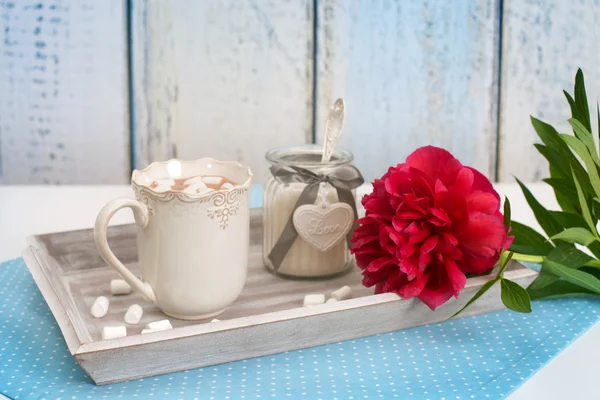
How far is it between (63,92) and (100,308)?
68cm

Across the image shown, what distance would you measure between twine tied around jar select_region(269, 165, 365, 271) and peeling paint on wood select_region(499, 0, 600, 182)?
0.68m

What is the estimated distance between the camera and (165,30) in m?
1.29

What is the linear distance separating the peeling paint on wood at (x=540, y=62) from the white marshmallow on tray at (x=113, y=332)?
95 centimetres

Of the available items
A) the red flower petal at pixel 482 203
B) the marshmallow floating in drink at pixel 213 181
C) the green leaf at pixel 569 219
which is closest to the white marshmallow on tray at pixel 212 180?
the marshmallow floating in drink at pixel 213 181

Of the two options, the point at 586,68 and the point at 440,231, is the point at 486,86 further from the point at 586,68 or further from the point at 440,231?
the point at 440,231

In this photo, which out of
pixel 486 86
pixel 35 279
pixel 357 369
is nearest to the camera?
pixel 357 369

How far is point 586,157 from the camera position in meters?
0.73

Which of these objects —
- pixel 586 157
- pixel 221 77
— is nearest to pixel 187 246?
pixel 586 157

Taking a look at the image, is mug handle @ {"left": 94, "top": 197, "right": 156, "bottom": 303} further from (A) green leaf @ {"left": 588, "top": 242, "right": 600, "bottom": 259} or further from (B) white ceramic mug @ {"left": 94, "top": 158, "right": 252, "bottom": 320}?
(A) green leaf @ {"left": 588, "top": 242, "right": 600, "bottom": 259}

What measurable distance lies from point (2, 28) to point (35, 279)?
2.16ft

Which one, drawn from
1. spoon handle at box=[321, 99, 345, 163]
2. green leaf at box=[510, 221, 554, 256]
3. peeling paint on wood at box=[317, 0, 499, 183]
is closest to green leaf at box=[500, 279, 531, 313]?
green leaf at box=[510, 221, 554, 256]

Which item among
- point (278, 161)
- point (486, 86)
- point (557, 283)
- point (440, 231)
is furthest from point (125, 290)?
point (486, 86)

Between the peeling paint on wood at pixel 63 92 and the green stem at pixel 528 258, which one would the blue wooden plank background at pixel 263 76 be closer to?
the peeling paint on wood at pixel 63 92

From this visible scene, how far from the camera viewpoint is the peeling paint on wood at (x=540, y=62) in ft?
4.53
